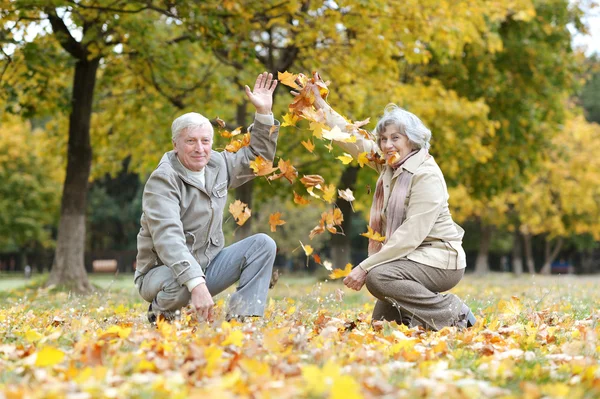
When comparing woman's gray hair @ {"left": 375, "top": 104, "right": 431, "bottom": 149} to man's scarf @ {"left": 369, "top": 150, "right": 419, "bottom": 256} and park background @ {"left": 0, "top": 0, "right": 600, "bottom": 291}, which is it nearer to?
man's scarf @ {"left": 369, "top": 150, "right": 419, "bottom": 256}

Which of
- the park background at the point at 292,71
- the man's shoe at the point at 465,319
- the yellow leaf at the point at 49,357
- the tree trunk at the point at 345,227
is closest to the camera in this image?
the yellow leaf at the point at 49,357

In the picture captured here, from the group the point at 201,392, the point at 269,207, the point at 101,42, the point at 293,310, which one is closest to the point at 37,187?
the point at 269,207

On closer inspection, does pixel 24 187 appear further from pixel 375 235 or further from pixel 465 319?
pixel 465 319

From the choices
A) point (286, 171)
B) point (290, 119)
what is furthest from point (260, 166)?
point (290, 119)

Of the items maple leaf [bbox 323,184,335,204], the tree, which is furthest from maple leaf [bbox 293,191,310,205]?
the tree

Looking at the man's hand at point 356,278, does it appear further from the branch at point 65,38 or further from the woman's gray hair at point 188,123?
the branch at point 65,38

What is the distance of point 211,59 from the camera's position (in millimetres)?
15031

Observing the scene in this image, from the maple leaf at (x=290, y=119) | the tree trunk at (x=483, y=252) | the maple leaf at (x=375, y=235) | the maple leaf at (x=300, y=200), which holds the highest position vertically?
the maple leaf at (x=290, y=119)

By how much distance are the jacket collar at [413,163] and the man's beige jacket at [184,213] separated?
940mm

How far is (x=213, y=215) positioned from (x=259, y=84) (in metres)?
1.05

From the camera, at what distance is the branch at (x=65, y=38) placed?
11570 millimetres

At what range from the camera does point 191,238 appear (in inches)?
195

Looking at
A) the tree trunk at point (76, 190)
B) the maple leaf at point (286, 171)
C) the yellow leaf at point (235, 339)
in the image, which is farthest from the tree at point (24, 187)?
the yellow leaf at point (235, 339)

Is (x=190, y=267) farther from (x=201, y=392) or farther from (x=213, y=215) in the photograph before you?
(x=201, y=392)
